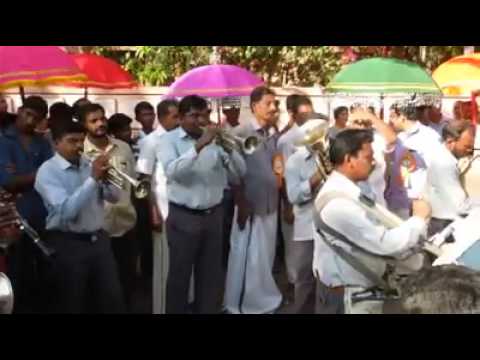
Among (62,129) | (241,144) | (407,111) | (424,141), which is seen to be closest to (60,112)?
(62,129)

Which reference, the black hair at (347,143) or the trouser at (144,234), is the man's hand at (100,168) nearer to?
the trouser at (144,234)

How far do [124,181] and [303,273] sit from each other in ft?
3.61

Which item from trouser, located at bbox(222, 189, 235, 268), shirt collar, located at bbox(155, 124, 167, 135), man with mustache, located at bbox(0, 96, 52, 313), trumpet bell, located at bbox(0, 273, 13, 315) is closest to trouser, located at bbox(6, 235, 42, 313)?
man with mustache, located at bbox(0, 96, 52, 313)

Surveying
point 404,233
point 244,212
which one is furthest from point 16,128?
point 404,233

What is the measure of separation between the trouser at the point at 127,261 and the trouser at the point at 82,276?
0.03 meters

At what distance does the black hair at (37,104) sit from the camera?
4574mm

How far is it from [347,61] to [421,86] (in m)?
0.43

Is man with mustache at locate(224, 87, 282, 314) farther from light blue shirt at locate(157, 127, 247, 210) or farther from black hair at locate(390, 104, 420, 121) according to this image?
black hair at locate(390, 104, 420, 121)

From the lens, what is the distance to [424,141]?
15.8ft

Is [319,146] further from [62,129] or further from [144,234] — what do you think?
[62,129]

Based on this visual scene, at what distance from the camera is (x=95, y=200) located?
4664mm

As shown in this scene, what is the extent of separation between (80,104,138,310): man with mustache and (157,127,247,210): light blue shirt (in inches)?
8.0

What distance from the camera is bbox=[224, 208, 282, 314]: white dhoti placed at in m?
4.82

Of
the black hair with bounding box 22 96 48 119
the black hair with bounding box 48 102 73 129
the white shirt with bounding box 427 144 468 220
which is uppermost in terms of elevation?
the black hair with bounding box 22 96 48 119
